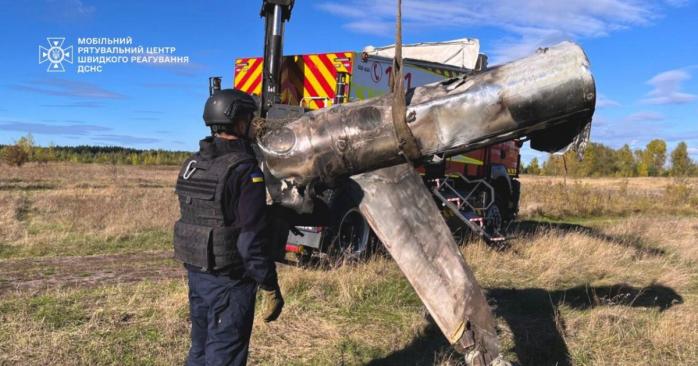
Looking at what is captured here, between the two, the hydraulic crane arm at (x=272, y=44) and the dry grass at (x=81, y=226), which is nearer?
the hydraulic crane arm at (x=272, y=44)

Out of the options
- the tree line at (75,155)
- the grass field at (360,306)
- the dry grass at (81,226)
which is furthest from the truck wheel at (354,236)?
the tree line at (75,155)

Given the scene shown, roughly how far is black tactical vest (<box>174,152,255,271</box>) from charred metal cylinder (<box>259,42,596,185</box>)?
0.28 metres

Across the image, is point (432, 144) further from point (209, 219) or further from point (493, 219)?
point (493, 219)

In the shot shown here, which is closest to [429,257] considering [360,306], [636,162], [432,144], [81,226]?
[432,144]

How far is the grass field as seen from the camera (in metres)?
4.48

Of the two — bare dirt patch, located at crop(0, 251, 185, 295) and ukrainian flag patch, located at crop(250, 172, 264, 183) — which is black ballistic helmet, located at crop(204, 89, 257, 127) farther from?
bare dirt patch, located at crop(0, 251, 185, 295)

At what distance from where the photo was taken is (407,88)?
702 cm

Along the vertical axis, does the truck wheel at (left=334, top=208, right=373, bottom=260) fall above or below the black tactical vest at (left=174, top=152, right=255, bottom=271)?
below

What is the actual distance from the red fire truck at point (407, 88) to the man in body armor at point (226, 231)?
3.15 meters

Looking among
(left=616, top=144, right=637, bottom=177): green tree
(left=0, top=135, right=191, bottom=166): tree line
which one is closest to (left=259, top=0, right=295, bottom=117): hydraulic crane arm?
(left=0, top=135, right=191, bottom=166): tree line

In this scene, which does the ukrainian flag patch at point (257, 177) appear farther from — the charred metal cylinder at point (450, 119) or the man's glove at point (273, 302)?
the man's glove at point (273, 302)

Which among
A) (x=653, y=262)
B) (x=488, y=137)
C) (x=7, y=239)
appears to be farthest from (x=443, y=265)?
(x=7, y=239)

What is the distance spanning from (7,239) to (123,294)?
5.14m

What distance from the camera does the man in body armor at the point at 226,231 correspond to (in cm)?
289
